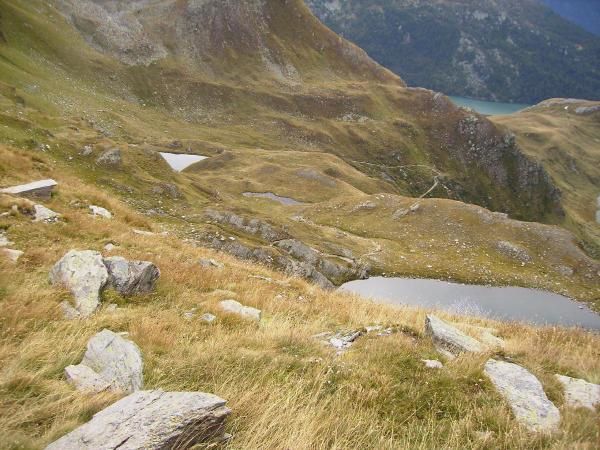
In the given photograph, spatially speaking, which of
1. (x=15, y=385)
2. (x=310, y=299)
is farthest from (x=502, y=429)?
(x=310, y=299)

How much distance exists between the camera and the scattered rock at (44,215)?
1744 centimetres

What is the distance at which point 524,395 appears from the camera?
7.42 meters

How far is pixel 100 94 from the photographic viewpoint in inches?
4535

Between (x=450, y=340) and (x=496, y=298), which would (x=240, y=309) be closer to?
(x=450, y=340)

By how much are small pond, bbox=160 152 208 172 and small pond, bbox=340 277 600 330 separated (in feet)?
205

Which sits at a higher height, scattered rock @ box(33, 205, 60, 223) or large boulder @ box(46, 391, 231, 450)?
large boulder @ box(46, 391, 231, 450)

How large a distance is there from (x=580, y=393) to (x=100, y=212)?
22.7 meters

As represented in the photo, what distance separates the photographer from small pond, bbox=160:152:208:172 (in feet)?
336

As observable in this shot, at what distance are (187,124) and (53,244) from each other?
12434cm

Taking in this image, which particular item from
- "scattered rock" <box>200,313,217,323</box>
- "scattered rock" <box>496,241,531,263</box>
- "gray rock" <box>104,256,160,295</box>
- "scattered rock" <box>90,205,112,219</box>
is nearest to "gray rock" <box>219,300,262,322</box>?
"scattered rock" <box>200,313,217,323</box>

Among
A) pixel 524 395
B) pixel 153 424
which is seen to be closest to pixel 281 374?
pixel 153 424

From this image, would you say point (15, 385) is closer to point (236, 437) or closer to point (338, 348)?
point (236, 437)

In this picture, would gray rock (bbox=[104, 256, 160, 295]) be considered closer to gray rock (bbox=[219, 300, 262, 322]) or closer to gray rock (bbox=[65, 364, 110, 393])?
gray rock (bbox=[219, 300, 262, 322])

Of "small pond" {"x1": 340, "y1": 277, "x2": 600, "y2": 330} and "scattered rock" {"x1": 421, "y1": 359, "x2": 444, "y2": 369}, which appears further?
"small pond" {"x1": 340, "y1": 277, "x2": 600, "y2": 330}
